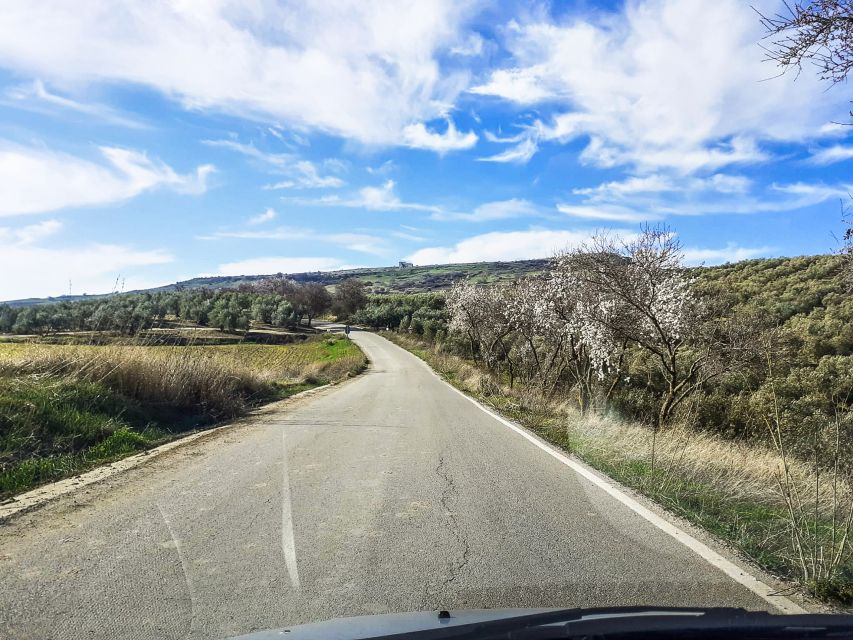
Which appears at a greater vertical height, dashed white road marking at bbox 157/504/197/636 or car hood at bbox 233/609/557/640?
car hood at bbox 233/609/557/640

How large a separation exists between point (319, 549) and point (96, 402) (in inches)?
291

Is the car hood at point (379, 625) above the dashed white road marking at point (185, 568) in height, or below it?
above

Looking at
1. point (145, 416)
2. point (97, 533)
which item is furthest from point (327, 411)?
point (97, 533)

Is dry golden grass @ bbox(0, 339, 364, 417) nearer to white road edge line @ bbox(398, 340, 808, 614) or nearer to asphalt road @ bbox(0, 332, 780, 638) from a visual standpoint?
asphalt road @ bbox(0, 332, 780, 638)

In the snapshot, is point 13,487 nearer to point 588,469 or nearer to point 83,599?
point 83,599

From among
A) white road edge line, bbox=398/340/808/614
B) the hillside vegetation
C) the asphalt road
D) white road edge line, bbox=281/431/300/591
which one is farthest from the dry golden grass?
white road edge line, bbox=398/340/808/614

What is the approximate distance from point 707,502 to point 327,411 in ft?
33.2

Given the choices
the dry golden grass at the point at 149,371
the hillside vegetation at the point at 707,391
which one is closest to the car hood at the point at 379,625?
the hillside vegetation at the point at 707,391

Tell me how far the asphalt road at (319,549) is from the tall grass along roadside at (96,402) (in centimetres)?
129

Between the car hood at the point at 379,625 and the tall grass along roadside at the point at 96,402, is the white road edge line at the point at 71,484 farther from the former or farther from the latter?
the car hood at the point at 379,625

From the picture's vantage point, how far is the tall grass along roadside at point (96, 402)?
782 cm

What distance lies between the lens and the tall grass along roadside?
25.6 feet

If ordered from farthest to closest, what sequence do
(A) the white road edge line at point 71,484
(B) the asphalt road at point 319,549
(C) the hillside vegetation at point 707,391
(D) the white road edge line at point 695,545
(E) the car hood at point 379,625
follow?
(A) the white road edge line at point 71,484, (C) the hillside vegetation at point 707,391, (D) the white road edge line at point 695,545, (B) the asphalt road at point 319,549, (E) the car hood at point 379,625

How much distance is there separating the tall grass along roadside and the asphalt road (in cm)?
129
